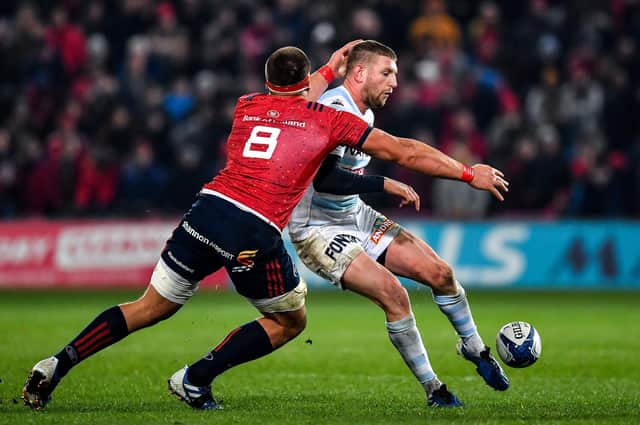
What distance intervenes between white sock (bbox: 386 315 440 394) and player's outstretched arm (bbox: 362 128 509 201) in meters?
1.09

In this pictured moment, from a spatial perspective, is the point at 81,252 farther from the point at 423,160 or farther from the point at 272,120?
the point at 423,160

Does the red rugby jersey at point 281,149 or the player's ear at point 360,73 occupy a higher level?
the player's ear at point 360,73

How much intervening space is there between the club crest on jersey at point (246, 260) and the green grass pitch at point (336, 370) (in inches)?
36.3

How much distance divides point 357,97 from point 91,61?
14190 mm

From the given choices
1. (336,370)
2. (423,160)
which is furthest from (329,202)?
(336,370)

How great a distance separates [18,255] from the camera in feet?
62.7

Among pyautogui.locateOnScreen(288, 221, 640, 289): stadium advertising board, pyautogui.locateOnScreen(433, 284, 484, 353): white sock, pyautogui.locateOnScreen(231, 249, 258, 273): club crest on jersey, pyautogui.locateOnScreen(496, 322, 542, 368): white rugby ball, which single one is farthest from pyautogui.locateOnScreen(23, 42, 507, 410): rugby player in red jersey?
pyautogui.locateOnScreen(288, 221, 640, 289): stadium advertising board

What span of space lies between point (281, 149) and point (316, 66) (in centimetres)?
1216

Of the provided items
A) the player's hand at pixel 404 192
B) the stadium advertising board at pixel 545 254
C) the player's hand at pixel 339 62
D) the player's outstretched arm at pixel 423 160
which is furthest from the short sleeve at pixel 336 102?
the stadium advertising board at pixel 545 254

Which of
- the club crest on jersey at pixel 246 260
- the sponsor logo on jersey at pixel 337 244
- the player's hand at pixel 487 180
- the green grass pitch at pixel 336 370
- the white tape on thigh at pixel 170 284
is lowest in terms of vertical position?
the green grass pitch at pixel 336 370

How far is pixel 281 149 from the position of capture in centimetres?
732

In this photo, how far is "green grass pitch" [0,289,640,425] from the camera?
291 inches

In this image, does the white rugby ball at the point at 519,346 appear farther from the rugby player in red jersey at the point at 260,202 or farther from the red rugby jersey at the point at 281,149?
the red rugby jersey at the point at 281,149

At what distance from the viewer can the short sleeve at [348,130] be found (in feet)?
23.9
